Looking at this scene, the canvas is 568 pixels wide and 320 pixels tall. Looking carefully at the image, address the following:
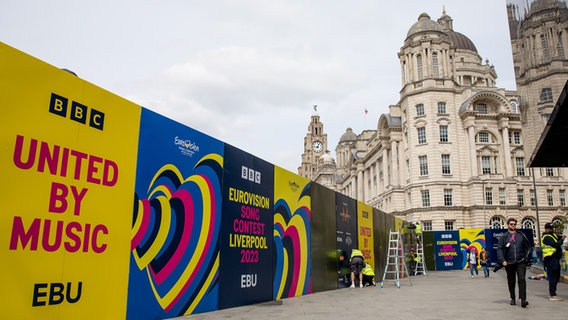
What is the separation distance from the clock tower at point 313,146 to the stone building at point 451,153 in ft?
290

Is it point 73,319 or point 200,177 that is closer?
point 73,319

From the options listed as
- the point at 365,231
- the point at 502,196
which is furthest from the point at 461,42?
the point at 365,231

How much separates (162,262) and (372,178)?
217 feet

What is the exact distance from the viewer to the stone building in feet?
175

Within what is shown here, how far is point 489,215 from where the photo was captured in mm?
52719

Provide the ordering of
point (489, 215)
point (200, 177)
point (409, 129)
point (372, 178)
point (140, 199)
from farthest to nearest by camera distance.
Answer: point (372, 178)
point (409, 129)
point (489, 215)
point (200, 177)
point (140, 199)

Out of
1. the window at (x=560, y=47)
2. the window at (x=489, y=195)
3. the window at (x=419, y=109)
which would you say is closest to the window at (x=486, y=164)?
the window at (x=489, y=195)

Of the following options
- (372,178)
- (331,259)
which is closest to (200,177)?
(331,259)

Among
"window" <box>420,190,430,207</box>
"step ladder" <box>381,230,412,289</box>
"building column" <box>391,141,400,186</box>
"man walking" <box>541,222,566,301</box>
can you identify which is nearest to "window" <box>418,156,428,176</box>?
"window" <box>420,190,430,207</box>

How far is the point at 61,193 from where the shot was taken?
5.46m

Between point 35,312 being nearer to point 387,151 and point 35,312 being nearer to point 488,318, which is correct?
point 488,318

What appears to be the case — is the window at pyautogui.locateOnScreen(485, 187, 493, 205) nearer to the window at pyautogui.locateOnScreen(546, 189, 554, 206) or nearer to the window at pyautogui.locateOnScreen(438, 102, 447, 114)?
the window at pyautogui.locateOnScreen(546, 189, 554, 206)

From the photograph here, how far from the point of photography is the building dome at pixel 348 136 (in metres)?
107

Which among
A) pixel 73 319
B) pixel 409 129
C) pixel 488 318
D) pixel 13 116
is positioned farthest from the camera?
pixel 409 129
